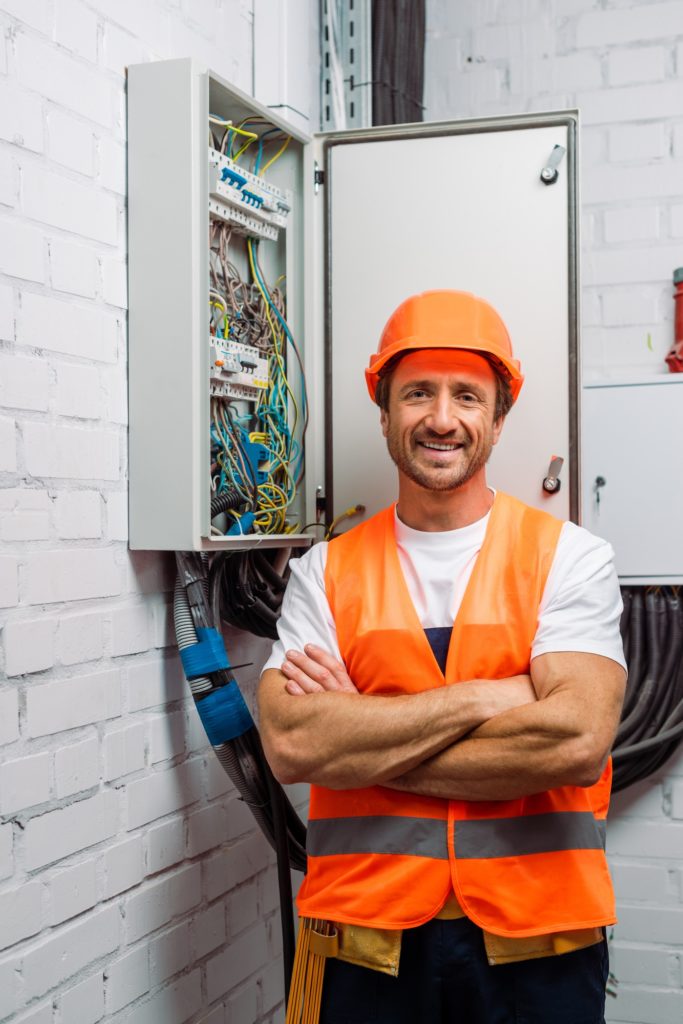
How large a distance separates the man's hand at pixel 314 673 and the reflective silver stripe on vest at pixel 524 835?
0.94ft

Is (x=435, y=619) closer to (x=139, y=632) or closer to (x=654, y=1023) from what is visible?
(x=139, y=632)

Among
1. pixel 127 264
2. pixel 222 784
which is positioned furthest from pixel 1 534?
pixel 222 784

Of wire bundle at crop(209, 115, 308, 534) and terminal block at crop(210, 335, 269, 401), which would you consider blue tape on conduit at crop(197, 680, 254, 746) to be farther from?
terminal block at crop(210, 335, 269, 401)

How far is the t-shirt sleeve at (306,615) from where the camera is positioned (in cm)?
168

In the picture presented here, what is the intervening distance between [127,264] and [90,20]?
15.8 inches

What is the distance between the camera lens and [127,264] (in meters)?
1.78

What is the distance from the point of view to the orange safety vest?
1505 millimetres

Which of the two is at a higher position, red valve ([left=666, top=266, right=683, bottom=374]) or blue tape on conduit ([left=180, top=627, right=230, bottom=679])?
red valve ([left=666, top=266, right=683, bottom=374])

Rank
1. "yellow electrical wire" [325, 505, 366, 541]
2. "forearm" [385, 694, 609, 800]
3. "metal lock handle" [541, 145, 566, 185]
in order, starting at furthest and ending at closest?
1. "yellow electrical wire" [325, 505, 366, 541]
2. "metal lock handle" [541, 145, 566, 185]
3. "forearm" [385, 694, 609, 800]

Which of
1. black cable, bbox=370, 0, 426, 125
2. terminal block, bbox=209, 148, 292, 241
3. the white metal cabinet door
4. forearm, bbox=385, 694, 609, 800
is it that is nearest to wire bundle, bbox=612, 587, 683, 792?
the white metal cabinet door

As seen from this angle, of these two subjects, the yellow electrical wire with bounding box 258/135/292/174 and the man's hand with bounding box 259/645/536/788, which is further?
the yellow electrical wire with bounding box 258/135/292/174

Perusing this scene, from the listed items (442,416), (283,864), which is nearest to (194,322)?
(442,416)

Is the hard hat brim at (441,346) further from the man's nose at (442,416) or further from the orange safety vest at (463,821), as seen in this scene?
the orange safety vest at (463,821)

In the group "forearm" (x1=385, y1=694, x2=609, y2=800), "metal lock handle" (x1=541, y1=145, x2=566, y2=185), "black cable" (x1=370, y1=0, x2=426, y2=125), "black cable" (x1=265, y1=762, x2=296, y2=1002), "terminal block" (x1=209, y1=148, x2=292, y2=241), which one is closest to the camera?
"forearm" (x1=385, y1=694, x2=609, y2=800)
